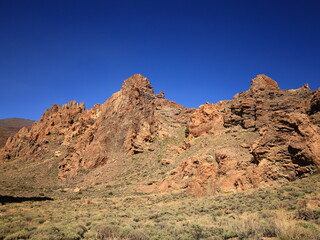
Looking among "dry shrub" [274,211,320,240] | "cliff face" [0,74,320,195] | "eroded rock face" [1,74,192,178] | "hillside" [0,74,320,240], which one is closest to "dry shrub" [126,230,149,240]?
"hillside" [0,74,320,240]

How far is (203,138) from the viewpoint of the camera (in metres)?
39.4

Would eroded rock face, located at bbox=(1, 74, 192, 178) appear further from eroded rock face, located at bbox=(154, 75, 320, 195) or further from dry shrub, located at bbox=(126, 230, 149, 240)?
dry shrub, located at bbox=(126, 230, 149, 240)

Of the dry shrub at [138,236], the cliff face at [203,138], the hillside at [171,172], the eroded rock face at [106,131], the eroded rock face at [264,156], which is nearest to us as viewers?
the dry shrub at [138,236]

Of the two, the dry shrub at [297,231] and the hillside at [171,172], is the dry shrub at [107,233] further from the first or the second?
the dry shrub at [297,231]

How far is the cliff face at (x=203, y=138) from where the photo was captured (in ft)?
65.0

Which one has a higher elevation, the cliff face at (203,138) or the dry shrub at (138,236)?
the cliff face at (203,138)

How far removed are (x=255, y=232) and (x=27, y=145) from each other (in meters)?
86.3

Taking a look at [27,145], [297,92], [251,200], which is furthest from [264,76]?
[27,145]

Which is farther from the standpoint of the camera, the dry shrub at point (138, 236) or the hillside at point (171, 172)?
the hillside at point (171, 172)

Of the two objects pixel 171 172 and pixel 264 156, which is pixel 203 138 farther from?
pixel 264 156

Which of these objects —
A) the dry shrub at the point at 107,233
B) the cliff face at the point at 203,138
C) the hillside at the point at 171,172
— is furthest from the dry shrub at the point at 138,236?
the cliff face at the point at 203,138

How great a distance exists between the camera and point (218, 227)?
913cm

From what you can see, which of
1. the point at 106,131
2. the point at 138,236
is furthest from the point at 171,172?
the point at 106,131

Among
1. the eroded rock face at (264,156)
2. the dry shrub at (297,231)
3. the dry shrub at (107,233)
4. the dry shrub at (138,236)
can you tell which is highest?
the eroded rock face at (264,156)
